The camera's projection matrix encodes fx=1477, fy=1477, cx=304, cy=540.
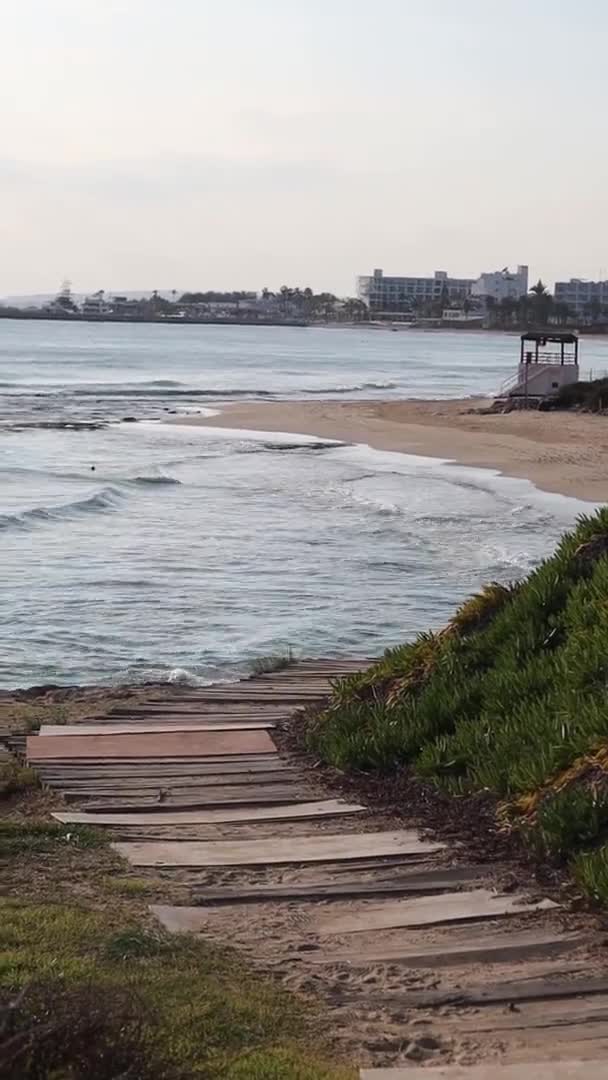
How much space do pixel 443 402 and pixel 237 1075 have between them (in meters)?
59.0

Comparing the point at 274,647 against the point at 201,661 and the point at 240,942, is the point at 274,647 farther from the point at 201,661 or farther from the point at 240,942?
the point at 240,942

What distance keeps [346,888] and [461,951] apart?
2.85ft

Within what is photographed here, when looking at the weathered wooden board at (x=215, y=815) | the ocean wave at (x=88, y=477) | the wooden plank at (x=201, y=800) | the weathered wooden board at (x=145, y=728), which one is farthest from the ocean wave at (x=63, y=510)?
the weathered wooden board at (x=215, y=815)

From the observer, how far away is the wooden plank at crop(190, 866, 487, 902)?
5.64 metres

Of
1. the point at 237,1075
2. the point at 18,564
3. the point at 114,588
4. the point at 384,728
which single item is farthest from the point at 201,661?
the point at 237,1075

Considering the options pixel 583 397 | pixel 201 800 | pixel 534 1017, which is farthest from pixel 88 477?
pixel 534 1017

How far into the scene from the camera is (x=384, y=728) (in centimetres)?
784

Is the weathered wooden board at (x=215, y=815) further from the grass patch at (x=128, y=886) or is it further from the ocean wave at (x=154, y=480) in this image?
the ocean wave at (x=154, y=480)

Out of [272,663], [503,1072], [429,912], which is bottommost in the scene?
[272,663]

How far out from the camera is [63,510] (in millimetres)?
26625

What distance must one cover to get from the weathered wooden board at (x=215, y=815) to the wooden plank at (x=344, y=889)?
1.16 m

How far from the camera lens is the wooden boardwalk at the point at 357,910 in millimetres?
4242

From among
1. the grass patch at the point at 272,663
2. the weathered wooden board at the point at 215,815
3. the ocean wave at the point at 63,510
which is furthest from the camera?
the ocean wave at the point at 63,510

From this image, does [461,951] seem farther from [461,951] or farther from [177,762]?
[177,762]
